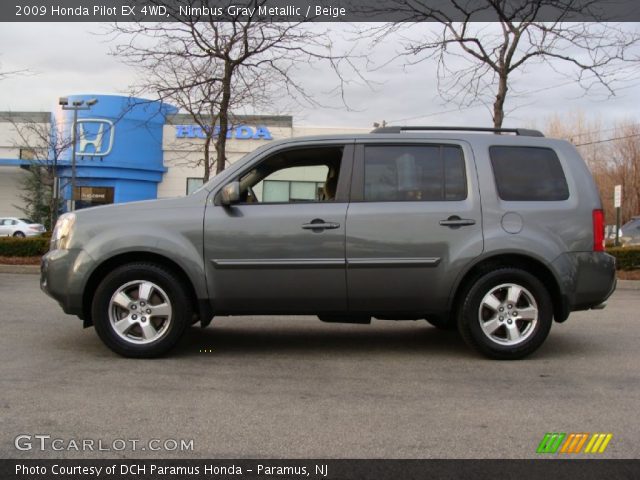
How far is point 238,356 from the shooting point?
5605 millimetres

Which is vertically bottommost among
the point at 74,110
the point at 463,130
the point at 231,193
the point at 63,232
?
the point at 63,232

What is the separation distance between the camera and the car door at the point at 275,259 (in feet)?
17.2

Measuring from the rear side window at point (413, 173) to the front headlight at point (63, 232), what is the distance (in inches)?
99.0

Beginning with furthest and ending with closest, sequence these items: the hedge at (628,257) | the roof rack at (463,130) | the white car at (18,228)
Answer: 1. the white car at (18,228)
2. the hedge at (628,257)
3. the roof rack at (463,130)

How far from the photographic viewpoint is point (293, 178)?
5590 millimetres

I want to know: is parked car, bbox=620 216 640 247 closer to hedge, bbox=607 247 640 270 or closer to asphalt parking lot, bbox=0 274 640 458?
hedge, bbox=607 247 640 270

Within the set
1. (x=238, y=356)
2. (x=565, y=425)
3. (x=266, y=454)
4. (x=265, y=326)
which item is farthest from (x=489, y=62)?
(x=266, y=454)

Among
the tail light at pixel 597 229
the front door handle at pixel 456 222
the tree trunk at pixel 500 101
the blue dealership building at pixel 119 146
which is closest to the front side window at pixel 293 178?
the front door handle at pixel 456 222

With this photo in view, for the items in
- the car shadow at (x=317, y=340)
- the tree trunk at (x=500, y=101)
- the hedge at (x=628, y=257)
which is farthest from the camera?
the hedge at (x=628, y=257)

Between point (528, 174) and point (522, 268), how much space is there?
82 cm
